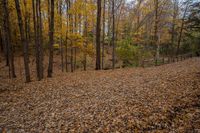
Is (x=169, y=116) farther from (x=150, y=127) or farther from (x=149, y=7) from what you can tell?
(x=149, y=7)

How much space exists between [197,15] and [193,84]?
14.9 feet

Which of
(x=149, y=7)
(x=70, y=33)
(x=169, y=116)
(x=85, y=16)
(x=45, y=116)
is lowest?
(x=45, y=116)

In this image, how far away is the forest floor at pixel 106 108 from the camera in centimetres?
484

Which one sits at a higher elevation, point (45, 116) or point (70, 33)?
point (70, 33)

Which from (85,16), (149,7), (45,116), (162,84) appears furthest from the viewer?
(149,7)

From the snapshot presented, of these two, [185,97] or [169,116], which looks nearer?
[169,116]

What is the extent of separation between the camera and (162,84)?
8.27 m

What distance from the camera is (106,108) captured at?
6.08 metres

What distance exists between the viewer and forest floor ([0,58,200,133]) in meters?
4.84

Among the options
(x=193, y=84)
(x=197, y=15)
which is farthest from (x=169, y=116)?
(x=197, y=15)

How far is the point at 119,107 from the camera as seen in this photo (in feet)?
19.8

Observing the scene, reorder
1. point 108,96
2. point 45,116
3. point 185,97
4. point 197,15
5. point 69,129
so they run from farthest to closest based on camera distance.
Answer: point 197,15 → point 108,96 → point 185,97 → point 45,116 → point 69,129

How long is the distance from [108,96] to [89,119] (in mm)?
2096

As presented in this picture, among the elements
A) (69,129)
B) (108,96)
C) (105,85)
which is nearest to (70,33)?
(105,85)
